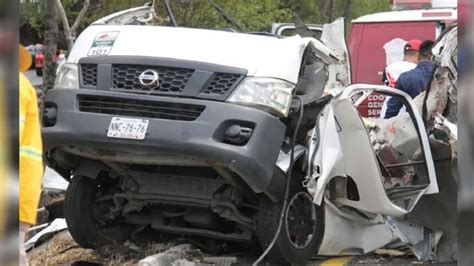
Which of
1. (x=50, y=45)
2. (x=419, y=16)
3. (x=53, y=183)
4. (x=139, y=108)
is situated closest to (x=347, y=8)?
(x=419, y=16)

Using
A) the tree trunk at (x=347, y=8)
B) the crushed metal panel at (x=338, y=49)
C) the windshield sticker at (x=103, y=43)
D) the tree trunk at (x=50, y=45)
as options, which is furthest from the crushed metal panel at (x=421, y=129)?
the tree trunk at (x=347, y=8)

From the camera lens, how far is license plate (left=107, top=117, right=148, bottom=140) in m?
5.31

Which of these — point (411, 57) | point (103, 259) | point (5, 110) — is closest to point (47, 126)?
point (103, 259)

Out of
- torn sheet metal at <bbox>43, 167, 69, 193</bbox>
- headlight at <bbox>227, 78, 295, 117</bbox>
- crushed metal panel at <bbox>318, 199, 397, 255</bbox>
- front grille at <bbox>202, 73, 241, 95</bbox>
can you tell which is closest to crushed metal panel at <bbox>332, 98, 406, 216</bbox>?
crushed metal panel at <bbox>318, 199, 397, 255</bbox>

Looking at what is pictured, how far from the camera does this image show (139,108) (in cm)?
549

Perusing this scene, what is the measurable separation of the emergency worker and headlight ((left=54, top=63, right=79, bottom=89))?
5.96 ft

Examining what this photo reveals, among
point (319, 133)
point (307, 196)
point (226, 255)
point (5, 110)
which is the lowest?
point (226, 255)

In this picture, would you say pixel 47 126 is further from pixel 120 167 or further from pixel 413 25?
pixel 413 25

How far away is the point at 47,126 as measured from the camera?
562cm

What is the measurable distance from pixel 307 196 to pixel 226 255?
3.03ft

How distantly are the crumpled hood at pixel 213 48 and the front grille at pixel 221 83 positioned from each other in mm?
104

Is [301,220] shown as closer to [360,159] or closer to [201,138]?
[360,159]

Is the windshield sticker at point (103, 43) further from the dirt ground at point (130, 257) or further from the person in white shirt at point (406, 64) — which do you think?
the person in white shirt at point (406, 64)

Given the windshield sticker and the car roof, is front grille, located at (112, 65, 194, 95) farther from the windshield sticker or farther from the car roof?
the car roof
